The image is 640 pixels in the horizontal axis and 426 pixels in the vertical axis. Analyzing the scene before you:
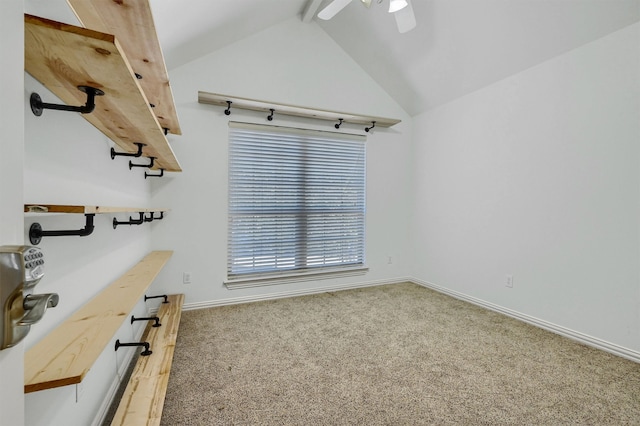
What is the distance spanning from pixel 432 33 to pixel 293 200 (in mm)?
2255

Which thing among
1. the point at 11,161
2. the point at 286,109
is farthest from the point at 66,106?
the point at 286,109

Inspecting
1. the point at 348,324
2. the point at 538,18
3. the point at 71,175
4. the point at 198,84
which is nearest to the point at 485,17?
the point at 538,18

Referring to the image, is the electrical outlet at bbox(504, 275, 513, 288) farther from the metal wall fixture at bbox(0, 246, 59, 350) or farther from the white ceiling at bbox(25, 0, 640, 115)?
the metal wall fixture at bbox(0, 246, 59, 350)

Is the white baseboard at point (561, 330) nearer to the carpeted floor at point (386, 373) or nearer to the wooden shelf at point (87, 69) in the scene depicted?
the carpeted floor at point (386, 373)

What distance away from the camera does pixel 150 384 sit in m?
1.53

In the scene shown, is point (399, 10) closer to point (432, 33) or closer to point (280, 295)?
point (432, 33)

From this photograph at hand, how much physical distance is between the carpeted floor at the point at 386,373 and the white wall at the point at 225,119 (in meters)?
0.53

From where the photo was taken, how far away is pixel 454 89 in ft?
11.0

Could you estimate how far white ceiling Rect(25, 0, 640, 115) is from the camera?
7.12ft

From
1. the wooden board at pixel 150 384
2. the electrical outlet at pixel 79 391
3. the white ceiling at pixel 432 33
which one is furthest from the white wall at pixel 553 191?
the electrical outlet at pixel 79 391

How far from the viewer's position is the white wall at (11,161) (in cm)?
43

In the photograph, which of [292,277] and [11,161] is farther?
[292,277]

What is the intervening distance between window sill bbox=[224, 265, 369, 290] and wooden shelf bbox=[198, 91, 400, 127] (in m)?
1.84

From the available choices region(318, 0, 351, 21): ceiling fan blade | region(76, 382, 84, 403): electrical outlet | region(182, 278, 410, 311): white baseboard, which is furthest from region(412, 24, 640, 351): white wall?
region(76, 382, 84, 403): electrical outlet
